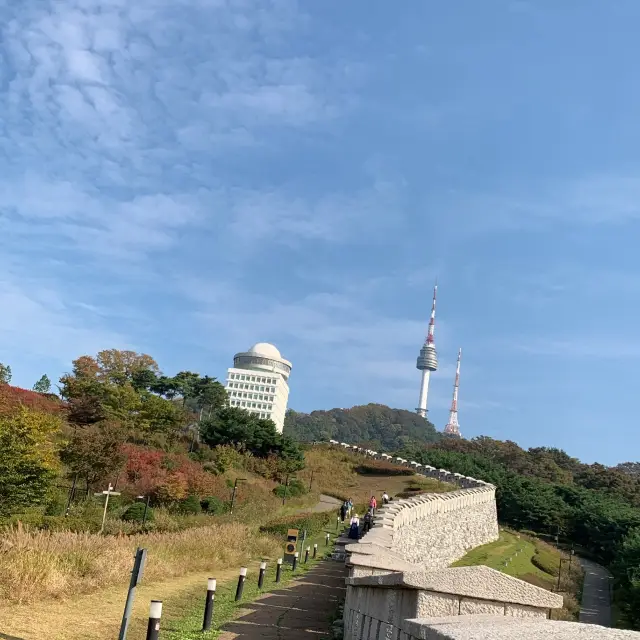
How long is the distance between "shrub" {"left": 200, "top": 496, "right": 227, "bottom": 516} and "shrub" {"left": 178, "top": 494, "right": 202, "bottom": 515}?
1.86ft

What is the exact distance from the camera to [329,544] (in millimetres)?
21750

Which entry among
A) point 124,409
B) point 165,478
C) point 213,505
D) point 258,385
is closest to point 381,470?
point 124,409

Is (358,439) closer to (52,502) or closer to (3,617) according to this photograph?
(52,502)

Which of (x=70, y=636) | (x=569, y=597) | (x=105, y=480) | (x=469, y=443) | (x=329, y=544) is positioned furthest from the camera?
(x=469, y=443)

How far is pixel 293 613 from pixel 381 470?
3929 cm

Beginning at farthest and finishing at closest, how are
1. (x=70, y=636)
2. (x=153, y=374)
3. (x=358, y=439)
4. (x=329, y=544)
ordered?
1. (x=358, y=439)
2. (x=153, y=374)
3. (x=329, y=544)
4. (x=70, y=636)

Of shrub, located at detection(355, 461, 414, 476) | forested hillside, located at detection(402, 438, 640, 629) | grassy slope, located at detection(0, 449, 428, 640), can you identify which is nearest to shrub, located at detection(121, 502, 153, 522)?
grassy slope, located at detection(0, 449, 428, 640)

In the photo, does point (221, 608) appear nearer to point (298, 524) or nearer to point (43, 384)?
point (298, 524)

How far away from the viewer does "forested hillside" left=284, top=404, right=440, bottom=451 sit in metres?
144

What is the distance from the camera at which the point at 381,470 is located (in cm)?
4812

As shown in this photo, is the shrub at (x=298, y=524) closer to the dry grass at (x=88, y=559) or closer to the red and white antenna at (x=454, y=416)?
the dry grass at (x=88, y=559)

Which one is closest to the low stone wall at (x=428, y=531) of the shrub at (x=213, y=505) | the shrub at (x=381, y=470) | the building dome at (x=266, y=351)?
the shrub at (x=213, y=505)

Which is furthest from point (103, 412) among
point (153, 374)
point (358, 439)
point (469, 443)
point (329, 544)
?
point (358, 439)

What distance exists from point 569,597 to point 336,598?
12094 mm
